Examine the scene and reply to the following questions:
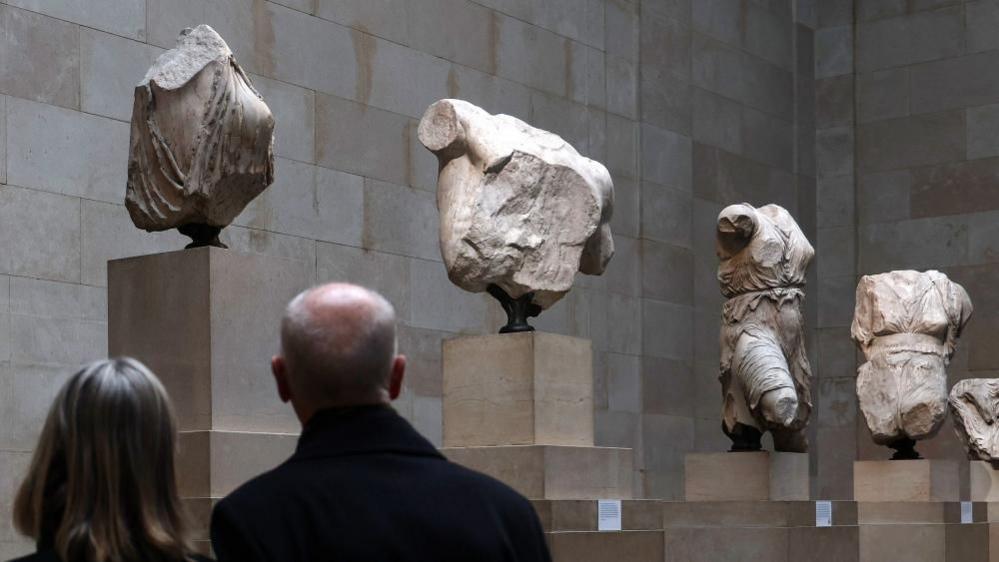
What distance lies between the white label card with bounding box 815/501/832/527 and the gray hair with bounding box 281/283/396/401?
7.57 meters

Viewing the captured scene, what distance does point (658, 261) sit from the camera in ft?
49.2

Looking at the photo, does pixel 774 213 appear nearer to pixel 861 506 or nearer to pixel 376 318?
pixel 861 506

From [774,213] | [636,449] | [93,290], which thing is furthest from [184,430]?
[636,449]

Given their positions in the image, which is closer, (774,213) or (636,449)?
(774,213)

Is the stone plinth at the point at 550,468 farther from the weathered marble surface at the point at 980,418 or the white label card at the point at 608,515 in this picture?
the weathered marble surface at the point at 980,418

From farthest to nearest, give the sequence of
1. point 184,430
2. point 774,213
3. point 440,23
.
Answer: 1. point 440,23
2. point 774,213
3. point 184,430

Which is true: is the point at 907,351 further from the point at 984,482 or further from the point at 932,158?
the point at 932,158

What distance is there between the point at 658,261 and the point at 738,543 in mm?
5339

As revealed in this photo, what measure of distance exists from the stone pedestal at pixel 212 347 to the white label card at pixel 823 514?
4.48 m

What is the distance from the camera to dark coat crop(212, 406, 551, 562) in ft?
9.84

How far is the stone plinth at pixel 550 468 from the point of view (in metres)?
7.82

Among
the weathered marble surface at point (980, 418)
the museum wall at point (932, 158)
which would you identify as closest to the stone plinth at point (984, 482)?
the weathered marble surface at point (980, 418)

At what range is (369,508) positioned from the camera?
9.91 ft

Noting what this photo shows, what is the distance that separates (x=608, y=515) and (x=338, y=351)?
5081 millimetres
